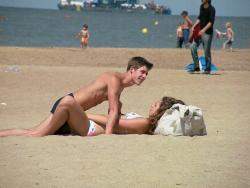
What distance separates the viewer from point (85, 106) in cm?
766

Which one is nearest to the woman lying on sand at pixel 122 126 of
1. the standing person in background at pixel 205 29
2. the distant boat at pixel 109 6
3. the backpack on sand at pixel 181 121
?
the backpack on sand at pixel 181 121

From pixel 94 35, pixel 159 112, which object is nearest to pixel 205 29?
pixel 159 112

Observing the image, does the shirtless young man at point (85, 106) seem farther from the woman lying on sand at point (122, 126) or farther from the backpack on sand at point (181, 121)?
the backpack on sand at point (181, 121)

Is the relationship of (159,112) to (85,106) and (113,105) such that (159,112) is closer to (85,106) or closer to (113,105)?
(113,105)

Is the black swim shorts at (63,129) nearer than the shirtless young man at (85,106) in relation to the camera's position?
No

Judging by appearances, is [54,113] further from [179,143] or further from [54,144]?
[179,143]

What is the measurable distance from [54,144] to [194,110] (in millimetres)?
1620

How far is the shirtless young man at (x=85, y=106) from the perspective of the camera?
23.7ft

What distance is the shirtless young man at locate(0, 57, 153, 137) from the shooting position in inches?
285

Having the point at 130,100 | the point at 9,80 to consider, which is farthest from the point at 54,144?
the point at 9,80

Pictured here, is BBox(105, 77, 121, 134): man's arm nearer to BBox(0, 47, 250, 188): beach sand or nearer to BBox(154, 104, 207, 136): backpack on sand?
BBox(0, 47, 250, 188): beach sand

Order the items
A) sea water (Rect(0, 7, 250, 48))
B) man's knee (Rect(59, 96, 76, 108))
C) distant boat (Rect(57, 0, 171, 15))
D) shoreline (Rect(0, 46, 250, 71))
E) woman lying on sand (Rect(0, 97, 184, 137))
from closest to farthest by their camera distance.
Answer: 1. man's knee (Rect(59, 96, 76, 108))
2. woman lying on sand (Rect(0, 97, 184, 137))
3. shoreline (Rect(0, 46, 250, 71))
4. sea water (Rect(0, 7, 250, 48))
5. distant boat (Rect(57, 0, 171, 15))

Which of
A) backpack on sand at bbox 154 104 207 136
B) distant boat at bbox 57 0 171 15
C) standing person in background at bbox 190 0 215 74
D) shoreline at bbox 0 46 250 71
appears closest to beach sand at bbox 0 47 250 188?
backpack on sand at bbox 154 104 207 136

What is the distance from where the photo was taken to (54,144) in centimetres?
670
